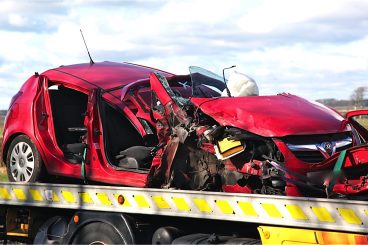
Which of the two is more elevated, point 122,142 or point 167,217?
point 122,142

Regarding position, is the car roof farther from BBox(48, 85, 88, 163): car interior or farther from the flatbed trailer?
the flatbed trailer

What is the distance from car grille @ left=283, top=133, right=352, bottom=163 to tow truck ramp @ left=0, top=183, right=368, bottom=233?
0.65 m

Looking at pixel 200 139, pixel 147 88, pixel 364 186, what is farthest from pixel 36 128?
pixel 364 186

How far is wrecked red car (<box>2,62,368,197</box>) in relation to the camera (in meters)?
5.14

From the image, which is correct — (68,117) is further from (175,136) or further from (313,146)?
(313,146)

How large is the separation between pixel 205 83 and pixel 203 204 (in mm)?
1955

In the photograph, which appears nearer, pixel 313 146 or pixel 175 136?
pixel 313 146

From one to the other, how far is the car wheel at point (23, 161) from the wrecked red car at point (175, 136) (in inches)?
0.5

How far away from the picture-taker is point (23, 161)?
7074 mm

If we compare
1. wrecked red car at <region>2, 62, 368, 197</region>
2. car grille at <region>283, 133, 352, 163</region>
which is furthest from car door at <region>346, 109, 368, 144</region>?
car grille at <region>283, 133, 352, 163</region>

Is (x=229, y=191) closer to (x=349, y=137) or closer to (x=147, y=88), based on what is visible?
(x=349, y=137)

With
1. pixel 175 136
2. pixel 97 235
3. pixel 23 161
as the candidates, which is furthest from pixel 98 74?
pixel 97 235

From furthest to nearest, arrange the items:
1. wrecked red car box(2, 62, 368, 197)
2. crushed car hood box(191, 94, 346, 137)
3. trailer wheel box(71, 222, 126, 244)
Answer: trailer wheel box(71, 222, 126, 244) → crushed car hood box(191, 94, 346, 137) → wrecked red car box(2, 62, 368, 197)

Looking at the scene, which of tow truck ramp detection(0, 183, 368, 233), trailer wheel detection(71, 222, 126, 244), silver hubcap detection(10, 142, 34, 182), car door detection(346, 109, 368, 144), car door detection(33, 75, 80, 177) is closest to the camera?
tow truck ramp detection(0, 183, 368, 233)
